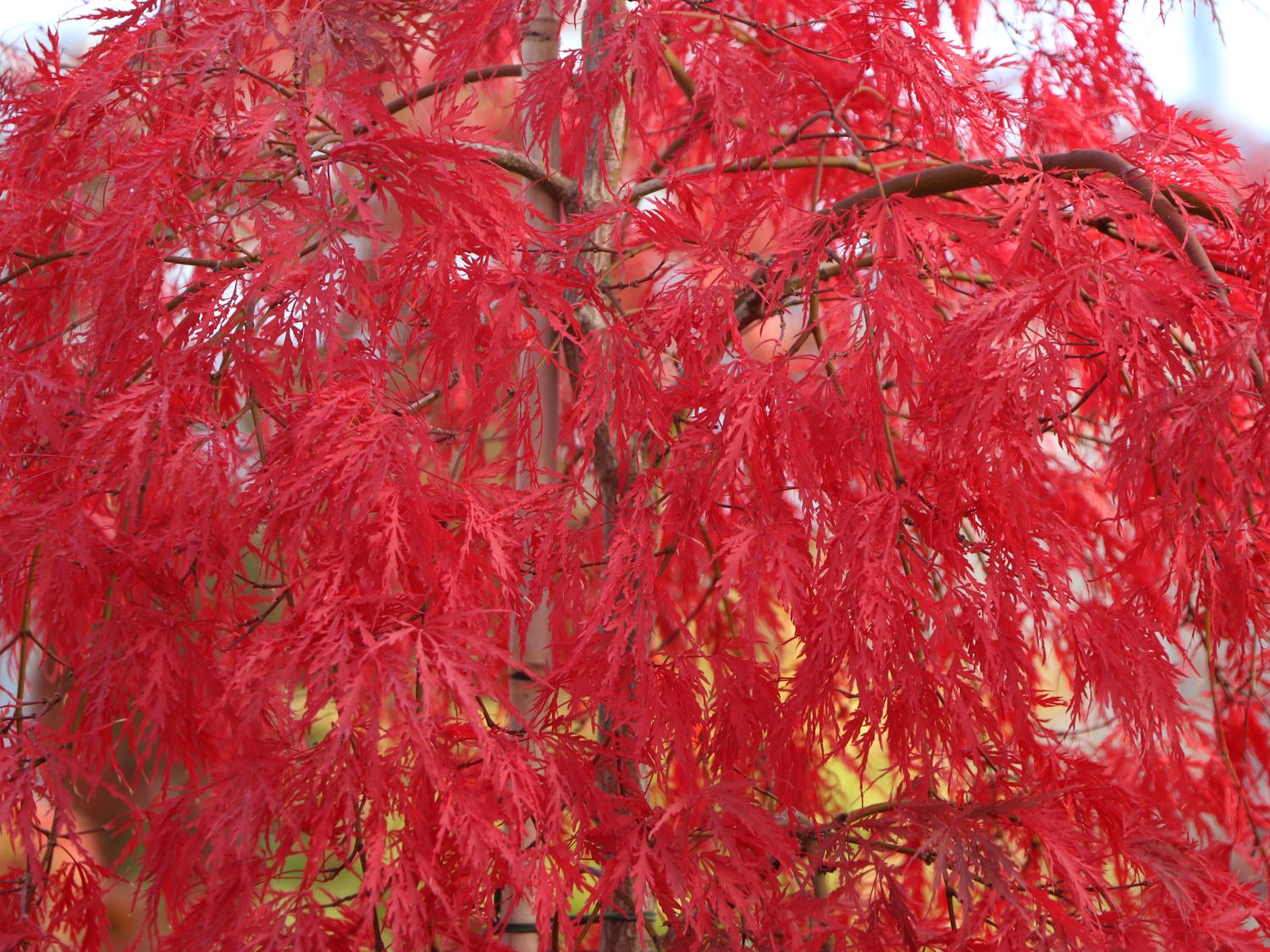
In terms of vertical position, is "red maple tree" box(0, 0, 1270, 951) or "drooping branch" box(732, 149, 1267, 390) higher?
"drooping branch" box(732, 149, 1267, 390)

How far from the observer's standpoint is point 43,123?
4.11 ft

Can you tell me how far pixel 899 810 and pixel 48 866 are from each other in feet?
2.84

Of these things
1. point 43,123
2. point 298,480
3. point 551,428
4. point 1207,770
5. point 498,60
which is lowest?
point 1207,770

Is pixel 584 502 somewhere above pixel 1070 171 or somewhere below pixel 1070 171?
below

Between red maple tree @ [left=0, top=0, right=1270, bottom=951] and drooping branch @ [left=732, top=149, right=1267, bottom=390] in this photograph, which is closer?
red maple tree @ [left=0, top=0, right=1270, bottom=951]

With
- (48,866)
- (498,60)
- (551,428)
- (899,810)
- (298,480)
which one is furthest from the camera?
(551,428)

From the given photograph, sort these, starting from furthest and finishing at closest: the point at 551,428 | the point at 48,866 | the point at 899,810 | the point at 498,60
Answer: the point at 551,428 → the point at 498,60 → the point at 48,866 → the point at 899,810

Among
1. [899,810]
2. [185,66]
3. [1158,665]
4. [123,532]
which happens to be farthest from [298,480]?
[1158,665]

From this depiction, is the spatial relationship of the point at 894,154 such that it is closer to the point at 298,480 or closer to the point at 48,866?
the point at 298,480

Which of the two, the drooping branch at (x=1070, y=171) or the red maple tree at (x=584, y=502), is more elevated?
the drooping branch at (x=1070, y=171)

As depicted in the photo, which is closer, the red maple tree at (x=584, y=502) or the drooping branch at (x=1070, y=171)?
the red maple tree at (x=584, y=502)

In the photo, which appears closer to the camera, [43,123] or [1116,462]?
[1116,462]

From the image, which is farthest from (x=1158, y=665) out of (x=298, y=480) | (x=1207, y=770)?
(x=298, y=480)

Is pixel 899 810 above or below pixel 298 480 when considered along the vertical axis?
below
